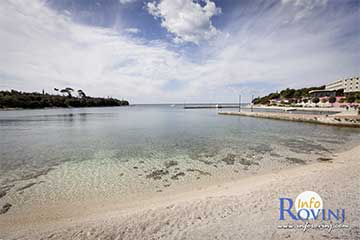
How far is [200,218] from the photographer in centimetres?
341

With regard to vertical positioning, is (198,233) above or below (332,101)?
A: below

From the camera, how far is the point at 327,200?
3.90m

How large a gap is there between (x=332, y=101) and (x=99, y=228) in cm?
7857

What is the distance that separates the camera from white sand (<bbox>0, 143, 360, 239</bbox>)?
2.90 m

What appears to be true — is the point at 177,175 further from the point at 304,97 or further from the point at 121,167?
the point at 304,97

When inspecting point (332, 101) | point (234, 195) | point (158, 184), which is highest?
point (332, 101)

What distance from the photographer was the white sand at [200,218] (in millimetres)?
2902

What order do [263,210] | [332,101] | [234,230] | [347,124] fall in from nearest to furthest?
1. [234,230]
2. [263,210]
3. [347,124]
4. [332,101]

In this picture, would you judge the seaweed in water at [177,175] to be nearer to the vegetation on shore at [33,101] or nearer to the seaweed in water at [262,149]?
the seaweed in water at [262,149]

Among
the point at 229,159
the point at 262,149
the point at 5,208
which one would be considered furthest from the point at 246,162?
the point at 5,208

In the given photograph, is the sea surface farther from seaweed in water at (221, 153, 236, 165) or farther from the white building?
the white building

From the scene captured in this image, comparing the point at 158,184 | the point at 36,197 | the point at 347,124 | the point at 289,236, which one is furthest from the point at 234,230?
the point at 347,124

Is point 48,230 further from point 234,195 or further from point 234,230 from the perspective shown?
point 234,195

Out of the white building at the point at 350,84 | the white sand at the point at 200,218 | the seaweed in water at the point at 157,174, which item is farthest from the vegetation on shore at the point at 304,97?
the seaweed in water at the point at 157,174
